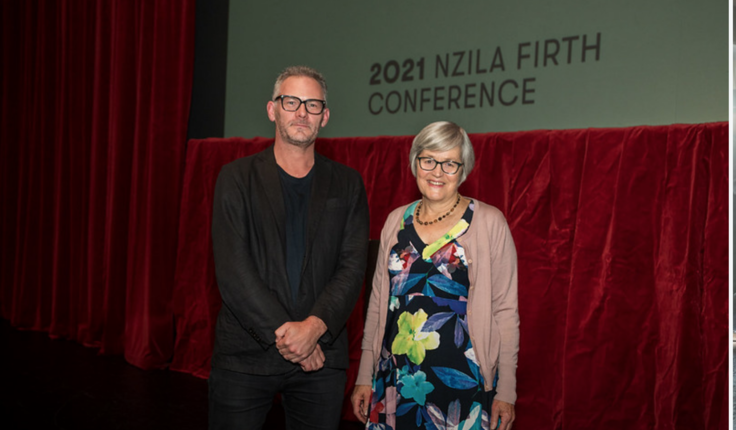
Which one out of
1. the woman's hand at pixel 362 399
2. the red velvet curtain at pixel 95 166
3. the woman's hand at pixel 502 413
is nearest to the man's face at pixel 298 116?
the woman's hand at pixel 362 399

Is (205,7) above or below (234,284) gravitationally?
above

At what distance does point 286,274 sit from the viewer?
1.65 meters

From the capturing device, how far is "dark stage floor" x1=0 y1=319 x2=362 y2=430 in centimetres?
307

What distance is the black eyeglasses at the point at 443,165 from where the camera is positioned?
1649 millimetres

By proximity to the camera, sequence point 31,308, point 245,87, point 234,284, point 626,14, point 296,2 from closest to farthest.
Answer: point 234,284, point 626,14, point 296,2, point 245,87, point 31,308

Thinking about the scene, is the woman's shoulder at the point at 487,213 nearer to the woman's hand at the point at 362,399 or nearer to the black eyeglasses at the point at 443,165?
the black eyeglasses at the point at 443,165

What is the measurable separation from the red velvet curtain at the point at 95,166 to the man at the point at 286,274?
2772 mm

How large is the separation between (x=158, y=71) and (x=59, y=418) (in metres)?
2.37

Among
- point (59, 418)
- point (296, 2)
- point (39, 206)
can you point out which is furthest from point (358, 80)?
point (39, 206)

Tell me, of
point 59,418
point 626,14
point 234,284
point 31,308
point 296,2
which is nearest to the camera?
point 234,284

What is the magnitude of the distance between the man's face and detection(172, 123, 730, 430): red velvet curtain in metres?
1.43

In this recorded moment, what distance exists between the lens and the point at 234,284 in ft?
5.24

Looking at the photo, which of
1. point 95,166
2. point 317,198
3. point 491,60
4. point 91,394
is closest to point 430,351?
point 317,198

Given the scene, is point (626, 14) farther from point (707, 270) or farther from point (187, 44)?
point (187, 44)
